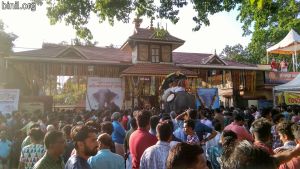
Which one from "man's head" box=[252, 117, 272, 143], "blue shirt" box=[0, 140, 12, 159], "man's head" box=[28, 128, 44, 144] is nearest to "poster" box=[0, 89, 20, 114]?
"blue shirt" box=[0, 140, 12, 159]

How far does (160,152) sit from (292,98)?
514 inches

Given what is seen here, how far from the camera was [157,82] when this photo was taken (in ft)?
70.6

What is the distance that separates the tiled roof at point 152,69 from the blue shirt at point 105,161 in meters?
15.5

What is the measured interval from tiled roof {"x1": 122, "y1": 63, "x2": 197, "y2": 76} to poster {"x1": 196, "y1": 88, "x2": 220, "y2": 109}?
2.86 metres

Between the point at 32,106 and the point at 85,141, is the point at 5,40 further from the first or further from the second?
the point at 85,141

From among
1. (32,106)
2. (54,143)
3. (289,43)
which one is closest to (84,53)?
(32,106)

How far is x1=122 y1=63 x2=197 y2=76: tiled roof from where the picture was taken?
66.1 feet

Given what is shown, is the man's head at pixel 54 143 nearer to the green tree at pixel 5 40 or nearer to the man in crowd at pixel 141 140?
the man in crowd at pixel 141 140

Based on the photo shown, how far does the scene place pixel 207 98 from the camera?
18.7m

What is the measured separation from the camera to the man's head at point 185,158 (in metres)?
2.32

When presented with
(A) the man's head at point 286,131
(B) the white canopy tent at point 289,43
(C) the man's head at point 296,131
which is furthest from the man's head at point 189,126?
(B) the white canopy tent at point 289,43

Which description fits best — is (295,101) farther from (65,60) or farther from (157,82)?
(65,60)

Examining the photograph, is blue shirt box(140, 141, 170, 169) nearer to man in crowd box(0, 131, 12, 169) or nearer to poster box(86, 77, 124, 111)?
man in crowd box(0, 131, 12, 169)

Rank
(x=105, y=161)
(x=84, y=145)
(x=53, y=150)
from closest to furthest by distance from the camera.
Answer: (x=84, y=145) → (x=53, y=150) → (x=105, y=161)
